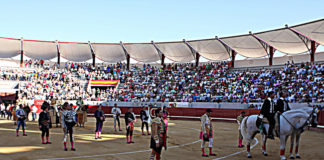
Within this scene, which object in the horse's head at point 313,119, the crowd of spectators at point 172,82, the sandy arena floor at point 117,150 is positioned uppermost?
the crowd of spectators at point 172,82

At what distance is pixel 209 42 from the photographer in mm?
37188

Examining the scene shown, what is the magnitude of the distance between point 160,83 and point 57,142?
78.1ft

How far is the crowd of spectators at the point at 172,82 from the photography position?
26.7 metres

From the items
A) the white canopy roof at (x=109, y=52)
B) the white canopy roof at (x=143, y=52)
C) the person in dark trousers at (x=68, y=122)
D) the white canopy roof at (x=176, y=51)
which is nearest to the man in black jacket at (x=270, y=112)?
the person in dark trousers at (x=68, y=122)

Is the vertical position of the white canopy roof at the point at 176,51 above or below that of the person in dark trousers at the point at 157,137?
above

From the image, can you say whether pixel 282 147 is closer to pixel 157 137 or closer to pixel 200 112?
pixel 157 137

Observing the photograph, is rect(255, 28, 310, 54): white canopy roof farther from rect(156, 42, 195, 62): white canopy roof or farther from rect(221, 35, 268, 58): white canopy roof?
rect(156, 42, 195, 62): white canopy roof

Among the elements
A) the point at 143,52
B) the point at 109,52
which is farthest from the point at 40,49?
the point at 143,52

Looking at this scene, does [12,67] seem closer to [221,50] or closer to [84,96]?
[84,96]

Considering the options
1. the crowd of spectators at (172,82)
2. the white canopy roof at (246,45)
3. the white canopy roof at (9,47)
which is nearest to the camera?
the crowd of spectators at (172,82)

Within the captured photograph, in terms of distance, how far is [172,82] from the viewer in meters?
35.6

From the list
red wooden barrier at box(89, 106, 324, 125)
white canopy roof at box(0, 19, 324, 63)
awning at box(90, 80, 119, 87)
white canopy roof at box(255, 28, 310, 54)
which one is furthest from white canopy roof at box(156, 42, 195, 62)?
red wooden barrier at box(89, 106, 324, 125)

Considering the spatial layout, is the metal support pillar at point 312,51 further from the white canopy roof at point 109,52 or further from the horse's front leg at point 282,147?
the horse's front leg at point 282,147

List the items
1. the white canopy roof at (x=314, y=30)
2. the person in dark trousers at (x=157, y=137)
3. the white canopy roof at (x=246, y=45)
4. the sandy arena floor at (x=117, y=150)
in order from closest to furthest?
the person in dark trousers at (x=157, y=137), the sandy arena floor at (x=117, y=150), the white canopy roof at (x=314, y=30), the white canopy roof at (x=246, y=45)
